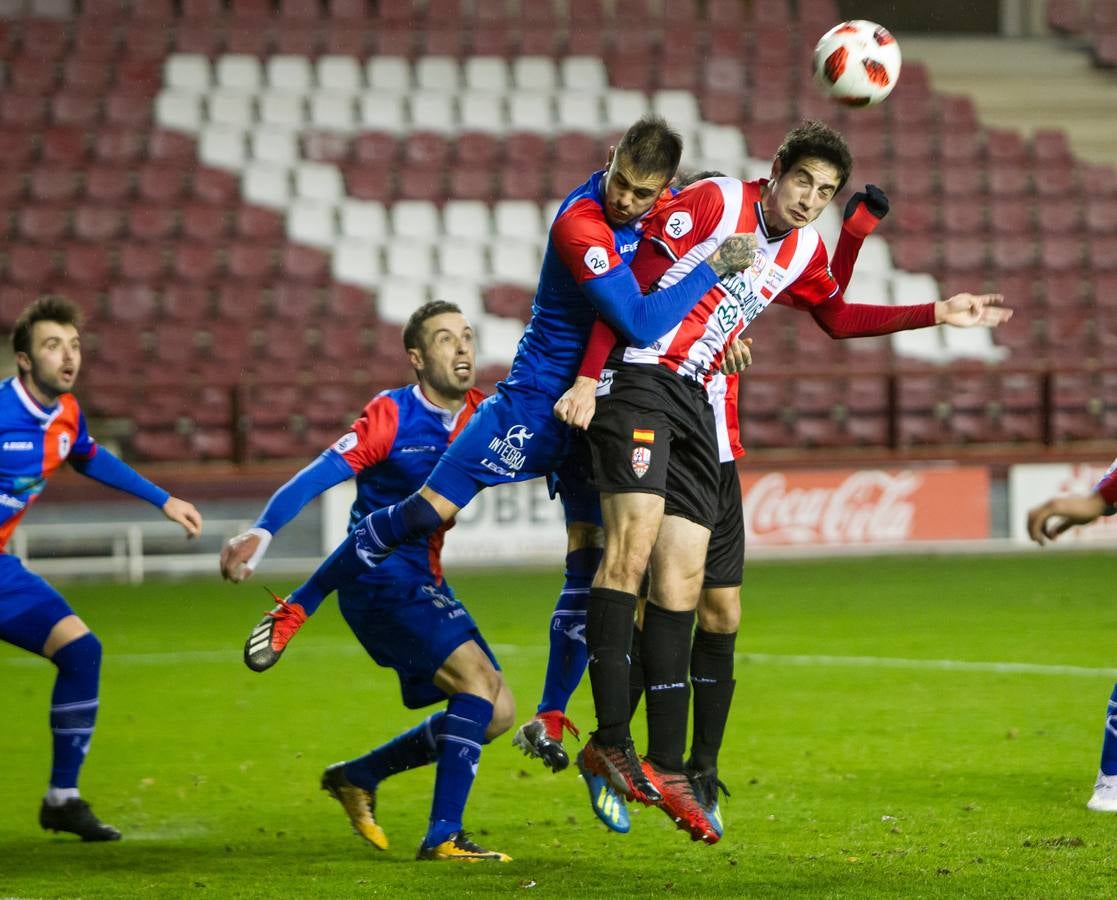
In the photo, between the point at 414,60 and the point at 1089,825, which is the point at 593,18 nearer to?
the point at 414,60

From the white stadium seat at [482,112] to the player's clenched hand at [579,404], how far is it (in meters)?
14.8

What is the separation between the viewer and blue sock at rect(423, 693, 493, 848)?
5328 millimetres

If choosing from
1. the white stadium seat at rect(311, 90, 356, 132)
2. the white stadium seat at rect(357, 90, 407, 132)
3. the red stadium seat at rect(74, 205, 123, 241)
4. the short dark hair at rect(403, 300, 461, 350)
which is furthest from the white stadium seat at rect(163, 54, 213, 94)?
the short dark hair at rect(403, 300, 461, 350)

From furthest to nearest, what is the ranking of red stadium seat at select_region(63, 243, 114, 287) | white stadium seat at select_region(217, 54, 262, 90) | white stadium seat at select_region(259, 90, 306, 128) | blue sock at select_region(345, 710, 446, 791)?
white stadium seat at select_region(217, 54, 262, 90) < white stadium seat at select_region(259, 90, 306, 128) < red stadium seat at select_region(63, 243, 114, 287) < blue sock at select_region(345, 710, 446, 791)

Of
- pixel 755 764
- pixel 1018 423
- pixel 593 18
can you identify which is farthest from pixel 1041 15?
pixel 755 764

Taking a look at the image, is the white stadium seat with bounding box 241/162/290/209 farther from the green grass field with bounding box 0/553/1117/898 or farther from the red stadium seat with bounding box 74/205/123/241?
the green grass field with bounding box 0/553/1117/898

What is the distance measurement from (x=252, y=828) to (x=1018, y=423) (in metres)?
12.8

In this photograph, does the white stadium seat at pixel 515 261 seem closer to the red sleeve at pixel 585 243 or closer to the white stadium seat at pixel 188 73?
the white stadium seat at pixel 188 73

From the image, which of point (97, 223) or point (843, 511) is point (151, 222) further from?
point (843, 511)

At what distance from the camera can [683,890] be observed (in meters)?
4.69

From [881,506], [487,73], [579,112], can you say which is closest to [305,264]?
[487,73]

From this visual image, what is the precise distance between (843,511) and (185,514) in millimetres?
10023

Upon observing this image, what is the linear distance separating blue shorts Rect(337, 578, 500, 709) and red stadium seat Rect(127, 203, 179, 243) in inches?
501

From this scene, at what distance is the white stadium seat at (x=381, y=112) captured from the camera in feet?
63.3
